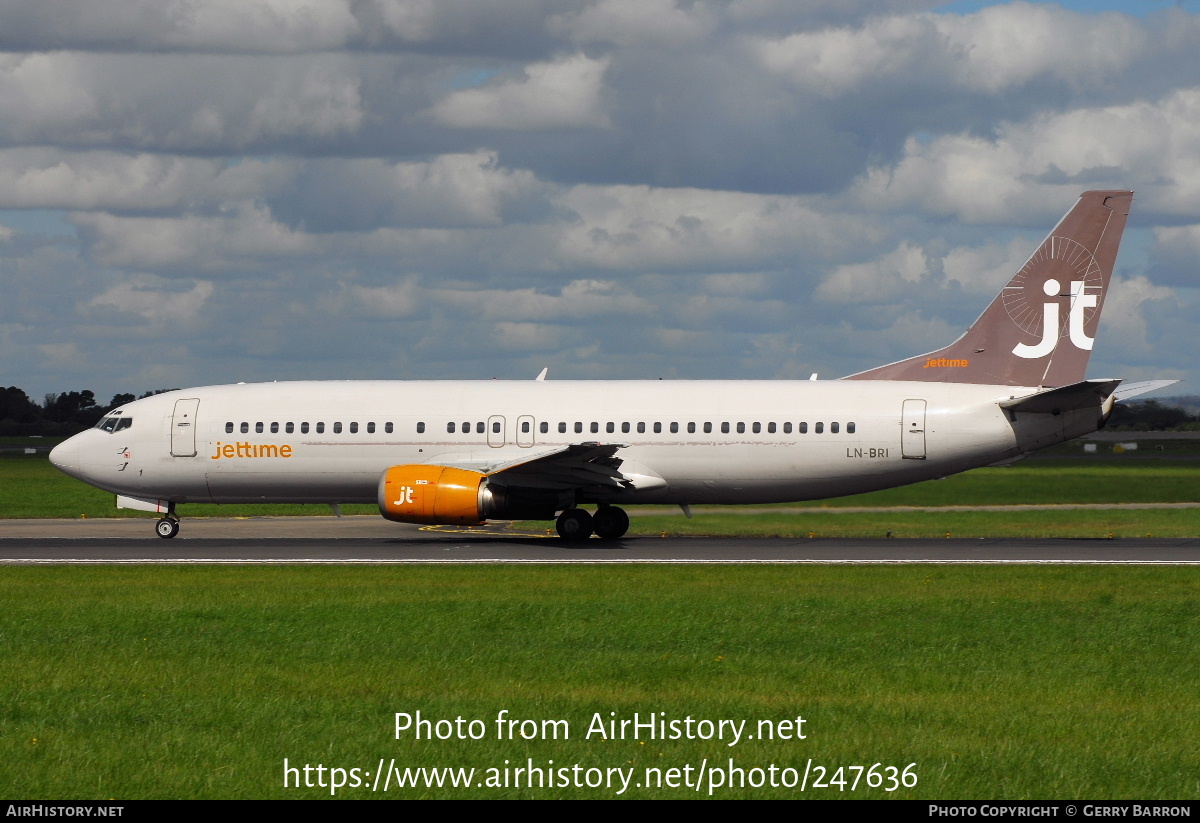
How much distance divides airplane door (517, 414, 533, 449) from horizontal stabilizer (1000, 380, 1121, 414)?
439 inches

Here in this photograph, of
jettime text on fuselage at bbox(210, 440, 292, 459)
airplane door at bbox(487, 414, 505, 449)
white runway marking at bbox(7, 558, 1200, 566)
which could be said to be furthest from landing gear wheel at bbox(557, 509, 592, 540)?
jettime text on fuselage at bbox(210, 440, 292, 459)

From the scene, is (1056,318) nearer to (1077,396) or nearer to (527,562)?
(1077,396)

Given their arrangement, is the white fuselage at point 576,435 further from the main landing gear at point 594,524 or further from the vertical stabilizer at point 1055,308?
the vertical stabilizer at point 1055,308

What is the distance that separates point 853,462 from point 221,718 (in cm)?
2275

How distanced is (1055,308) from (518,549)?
14.1 m

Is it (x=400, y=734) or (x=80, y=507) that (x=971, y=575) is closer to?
(x=400, y=734)

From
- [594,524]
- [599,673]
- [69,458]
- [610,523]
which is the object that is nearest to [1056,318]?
[610,523]

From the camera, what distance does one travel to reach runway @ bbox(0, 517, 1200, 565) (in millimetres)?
27875

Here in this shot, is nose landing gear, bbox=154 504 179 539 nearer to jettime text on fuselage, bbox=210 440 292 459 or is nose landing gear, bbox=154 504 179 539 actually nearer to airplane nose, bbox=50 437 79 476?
jettime text on fuselage, bbox=210 440 292 459

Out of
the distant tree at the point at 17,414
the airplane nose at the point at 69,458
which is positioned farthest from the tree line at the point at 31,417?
the airplane nose at the point at 69,458

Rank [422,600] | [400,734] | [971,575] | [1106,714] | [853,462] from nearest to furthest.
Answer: [400,734], [1106,714], [422,600], [971,575], [853,462]

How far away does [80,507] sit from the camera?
173 ft

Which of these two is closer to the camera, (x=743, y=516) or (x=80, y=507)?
(x=743, y=516)
